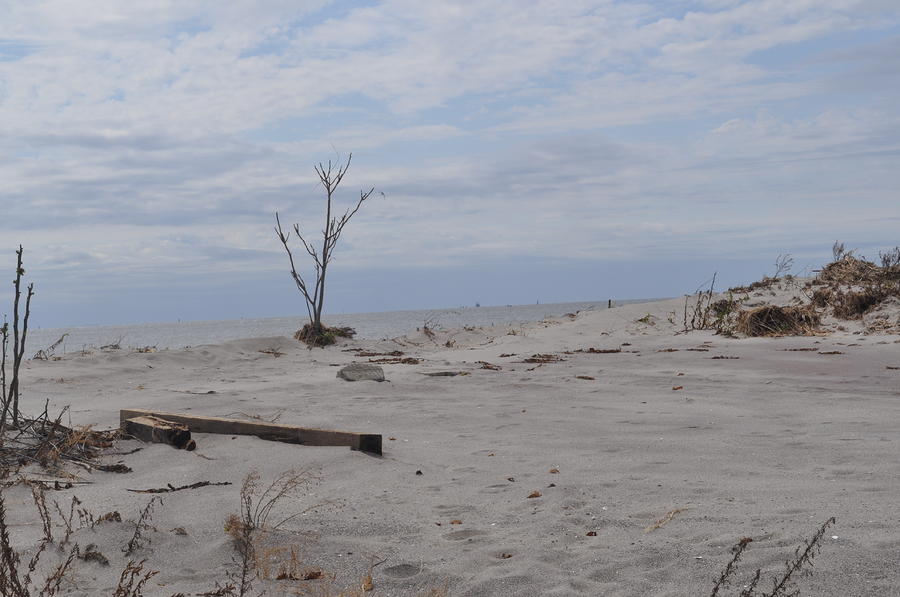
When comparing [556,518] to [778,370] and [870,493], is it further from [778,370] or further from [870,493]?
[778,370]

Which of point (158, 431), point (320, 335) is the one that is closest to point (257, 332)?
point (320, 335)

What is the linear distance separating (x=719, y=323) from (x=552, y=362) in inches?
179

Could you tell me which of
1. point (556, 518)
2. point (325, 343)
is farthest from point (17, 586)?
point (325, 343)

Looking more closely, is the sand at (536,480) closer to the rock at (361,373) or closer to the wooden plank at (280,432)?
the wooden plank at (280,432)

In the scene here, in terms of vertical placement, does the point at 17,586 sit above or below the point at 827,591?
above

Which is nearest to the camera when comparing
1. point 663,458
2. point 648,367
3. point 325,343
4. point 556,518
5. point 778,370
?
point 556,518

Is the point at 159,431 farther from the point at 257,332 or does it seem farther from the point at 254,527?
the point at 257,332

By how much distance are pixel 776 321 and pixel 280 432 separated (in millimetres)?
9714

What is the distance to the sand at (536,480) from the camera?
2684 millimetres

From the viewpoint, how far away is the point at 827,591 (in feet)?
7.79

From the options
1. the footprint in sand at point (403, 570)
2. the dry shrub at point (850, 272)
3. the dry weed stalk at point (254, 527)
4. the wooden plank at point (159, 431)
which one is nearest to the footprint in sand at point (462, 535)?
the footprint in sand at point (403, 570)

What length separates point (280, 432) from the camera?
4.67 m

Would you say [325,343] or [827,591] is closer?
[827,591]

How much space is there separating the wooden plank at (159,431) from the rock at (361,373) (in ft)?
10.6
